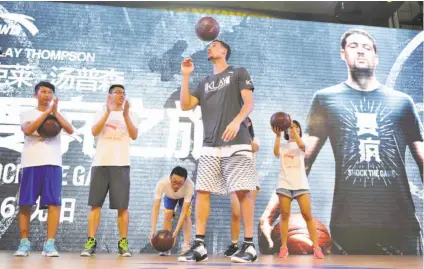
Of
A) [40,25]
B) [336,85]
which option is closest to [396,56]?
[336,85]

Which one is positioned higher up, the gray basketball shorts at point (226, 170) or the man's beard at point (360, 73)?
the man's beard at point (360, 73)

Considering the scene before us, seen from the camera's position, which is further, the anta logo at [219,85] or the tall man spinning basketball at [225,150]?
the anta logo at [219,85]

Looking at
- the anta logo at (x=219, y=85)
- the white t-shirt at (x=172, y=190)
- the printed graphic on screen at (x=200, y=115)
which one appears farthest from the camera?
the printed graphic on screen at (x=200, y=115)

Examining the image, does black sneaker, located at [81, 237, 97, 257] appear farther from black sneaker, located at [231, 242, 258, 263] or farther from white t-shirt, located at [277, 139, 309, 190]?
white t-shirt, located at [277, 139, 309, 190]

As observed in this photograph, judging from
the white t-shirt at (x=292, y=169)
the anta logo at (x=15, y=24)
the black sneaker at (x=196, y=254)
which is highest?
the anta logo at (x=15, y=24)

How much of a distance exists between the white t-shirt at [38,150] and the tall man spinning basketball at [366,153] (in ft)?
6.56

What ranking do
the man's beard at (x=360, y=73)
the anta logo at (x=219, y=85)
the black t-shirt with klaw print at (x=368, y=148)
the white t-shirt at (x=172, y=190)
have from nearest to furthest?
the anta logo at (x=219, y=85)
the white t-shirt at (x=172, y=190)
the black t-shirt with klaw print at (x=368, y=148)
the man's beard at (x=360, y=73)

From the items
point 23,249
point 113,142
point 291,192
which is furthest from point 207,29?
point 23,249

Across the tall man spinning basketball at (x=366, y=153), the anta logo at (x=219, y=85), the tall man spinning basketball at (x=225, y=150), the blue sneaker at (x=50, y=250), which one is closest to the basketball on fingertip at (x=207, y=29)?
the tall man spinning basketball at (x=225, y=150)

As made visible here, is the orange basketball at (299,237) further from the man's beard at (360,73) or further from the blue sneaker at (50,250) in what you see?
the blue sneaker at (50,250)

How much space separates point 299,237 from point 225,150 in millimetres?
1927

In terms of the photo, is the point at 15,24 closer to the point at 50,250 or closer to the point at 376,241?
the point at 50,250

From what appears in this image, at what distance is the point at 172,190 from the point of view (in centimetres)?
328

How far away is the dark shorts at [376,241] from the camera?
3916mm
